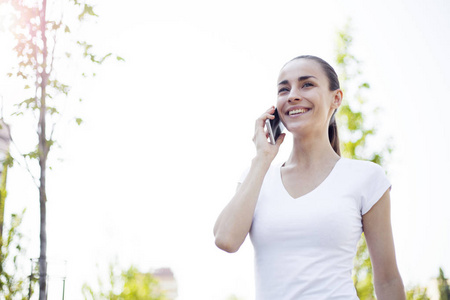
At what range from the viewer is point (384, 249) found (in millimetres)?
1989

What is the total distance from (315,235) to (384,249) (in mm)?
296

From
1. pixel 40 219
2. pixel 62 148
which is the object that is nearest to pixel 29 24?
pixel 62 148

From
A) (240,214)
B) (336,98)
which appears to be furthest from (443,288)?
(240,214)

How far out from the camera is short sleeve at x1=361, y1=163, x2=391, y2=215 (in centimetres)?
200

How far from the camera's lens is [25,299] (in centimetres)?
752

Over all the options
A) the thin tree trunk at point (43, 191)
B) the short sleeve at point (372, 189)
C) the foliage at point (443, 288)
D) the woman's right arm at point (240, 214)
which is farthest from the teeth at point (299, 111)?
the foliage at point (443, 288)

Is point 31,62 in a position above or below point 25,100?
above

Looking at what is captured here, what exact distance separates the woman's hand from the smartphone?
2 centimetres

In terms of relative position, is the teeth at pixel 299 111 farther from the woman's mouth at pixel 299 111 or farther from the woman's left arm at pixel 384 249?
the woman's left arm at pixel 384 249

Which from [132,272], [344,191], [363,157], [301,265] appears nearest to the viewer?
[301,265]

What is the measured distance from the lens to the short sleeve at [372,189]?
200 cm

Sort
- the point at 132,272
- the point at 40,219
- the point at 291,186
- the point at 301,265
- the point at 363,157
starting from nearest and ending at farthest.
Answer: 1. the point at 301,265
2. the point at 291,186
3. the point at 40,219
4. the point at 363,157
5. the point at 132,272

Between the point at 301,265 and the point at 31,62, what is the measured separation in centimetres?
494

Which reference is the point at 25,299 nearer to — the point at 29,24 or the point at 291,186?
the point at 29,24
